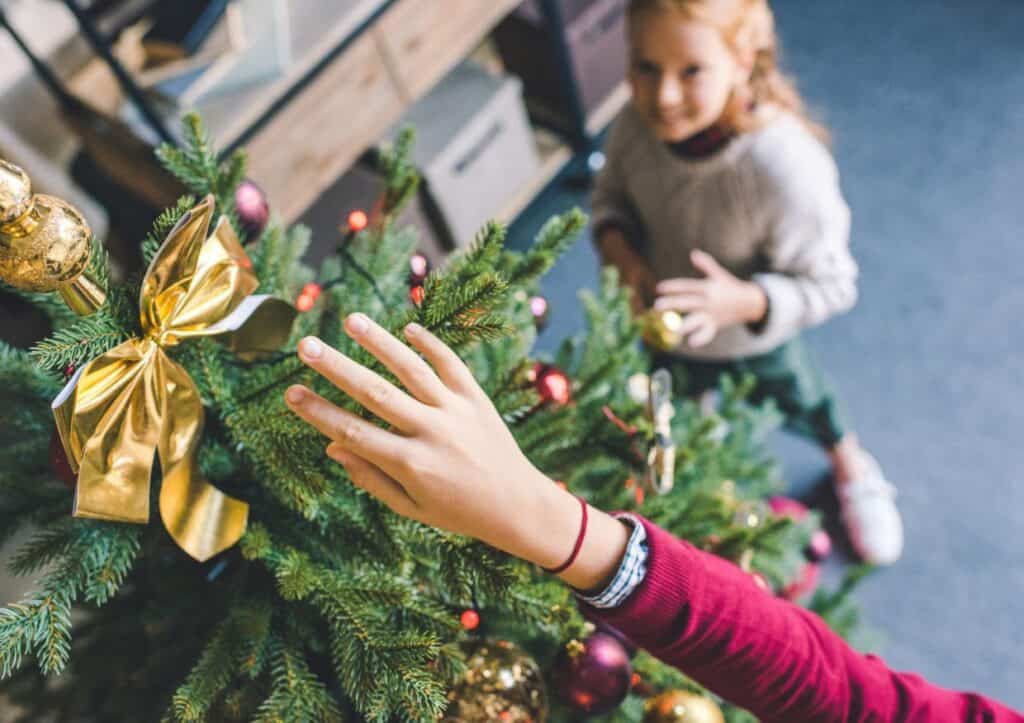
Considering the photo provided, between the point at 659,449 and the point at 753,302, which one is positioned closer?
the point at 659,449

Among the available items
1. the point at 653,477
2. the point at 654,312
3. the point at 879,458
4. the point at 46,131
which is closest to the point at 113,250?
the point at 46,131

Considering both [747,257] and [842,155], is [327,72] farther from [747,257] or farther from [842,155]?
[842,155]

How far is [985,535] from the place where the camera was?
1525mm

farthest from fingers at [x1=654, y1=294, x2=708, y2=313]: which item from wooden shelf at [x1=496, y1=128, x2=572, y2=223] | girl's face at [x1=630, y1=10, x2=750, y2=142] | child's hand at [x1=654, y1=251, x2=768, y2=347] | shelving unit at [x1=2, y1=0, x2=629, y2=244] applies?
wooden shelf at [x1=496, y1=128, x2=572, y2=223]

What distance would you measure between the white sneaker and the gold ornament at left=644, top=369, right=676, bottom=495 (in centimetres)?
92

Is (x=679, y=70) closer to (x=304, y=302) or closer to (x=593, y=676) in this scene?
(x=304, y=302)

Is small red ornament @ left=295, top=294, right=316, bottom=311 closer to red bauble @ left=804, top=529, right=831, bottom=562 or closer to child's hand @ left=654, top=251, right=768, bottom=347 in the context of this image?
child's hand @ left=654, top=251, right=768, bottom=347

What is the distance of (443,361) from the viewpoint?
0.45 meters

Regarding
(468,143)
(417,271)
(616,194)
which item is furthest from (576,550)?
(468,143)

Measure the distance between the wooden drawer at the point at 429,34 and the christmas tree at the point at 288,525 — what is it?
0.93m

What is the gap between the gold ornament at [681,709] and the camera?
678 mm

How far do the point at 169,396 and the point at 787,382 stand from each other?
112 centimetres

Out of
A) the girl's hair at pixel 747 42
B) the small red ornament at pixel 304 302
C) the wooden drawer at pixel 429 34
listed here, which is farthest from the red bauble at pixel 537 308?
the wooden drawer at pixel 429 34

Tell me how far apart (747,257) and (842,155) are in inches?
41.6
